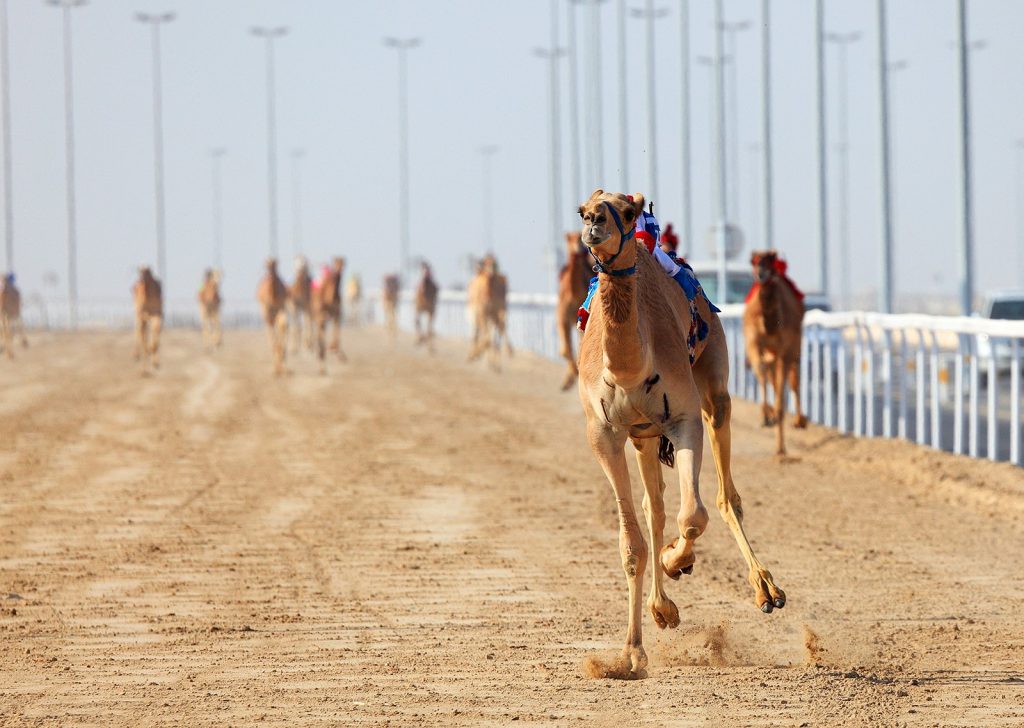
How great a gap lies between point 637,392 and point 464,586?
278 cm

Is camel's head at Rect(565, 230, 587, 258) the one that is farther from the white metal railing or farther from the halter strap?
the halter strap

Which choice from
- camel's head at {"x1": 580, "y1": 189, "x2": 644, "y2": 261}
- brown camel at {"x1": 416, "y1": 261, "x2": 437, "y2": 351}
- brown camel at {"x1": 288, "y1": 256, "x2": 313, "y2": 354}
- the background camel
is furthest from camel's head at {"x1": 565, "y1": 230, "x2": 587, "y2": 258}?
the background camel

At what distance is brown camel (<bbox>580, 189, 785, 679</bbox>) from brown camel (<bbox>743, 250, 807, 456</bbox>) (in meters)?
9.62

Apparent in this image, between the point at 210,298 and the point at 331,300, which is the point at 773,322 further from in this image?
the point at 210,298

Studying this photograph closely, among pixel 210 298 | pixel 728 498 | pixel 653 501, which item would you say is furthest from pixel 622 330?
pixel 210 298

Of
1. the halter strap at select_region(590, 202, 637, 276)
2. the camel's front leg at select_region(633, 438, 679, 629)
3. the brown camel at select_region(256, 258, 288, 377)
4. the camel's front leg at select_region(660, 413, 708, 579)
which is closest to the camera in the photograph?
the halter strap at select_region(590, 202, 637, 276)

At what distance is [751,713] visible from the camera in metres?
6.79

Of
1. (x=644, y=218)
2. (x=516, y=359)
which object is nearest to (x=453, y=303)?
(x=516, y=359)

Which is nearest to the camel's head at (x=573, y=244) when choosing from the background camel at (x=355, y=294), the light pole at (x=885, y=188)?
the light pole at (x=885, y=188)

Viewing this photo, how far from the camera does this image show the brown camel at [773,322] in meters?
18.2

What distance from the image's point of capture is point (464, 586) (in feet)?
32.9

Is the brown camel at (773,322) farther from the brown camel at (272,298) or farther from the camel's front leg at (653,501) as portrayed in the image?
the brown camel at (272,298)

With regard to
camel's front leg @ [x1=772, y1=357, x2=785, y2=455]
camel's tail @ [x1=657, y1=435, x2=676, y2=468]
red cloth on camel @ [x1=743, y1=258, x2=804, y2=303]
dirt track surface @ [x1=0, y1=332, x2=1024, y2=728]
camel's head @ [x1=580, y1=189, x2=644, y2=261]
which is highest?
camel's head @ [x1=580, y1=189, x2=644, y2=261]

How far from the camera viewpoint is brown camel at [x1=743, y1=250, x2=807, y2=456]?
59.7 feet
